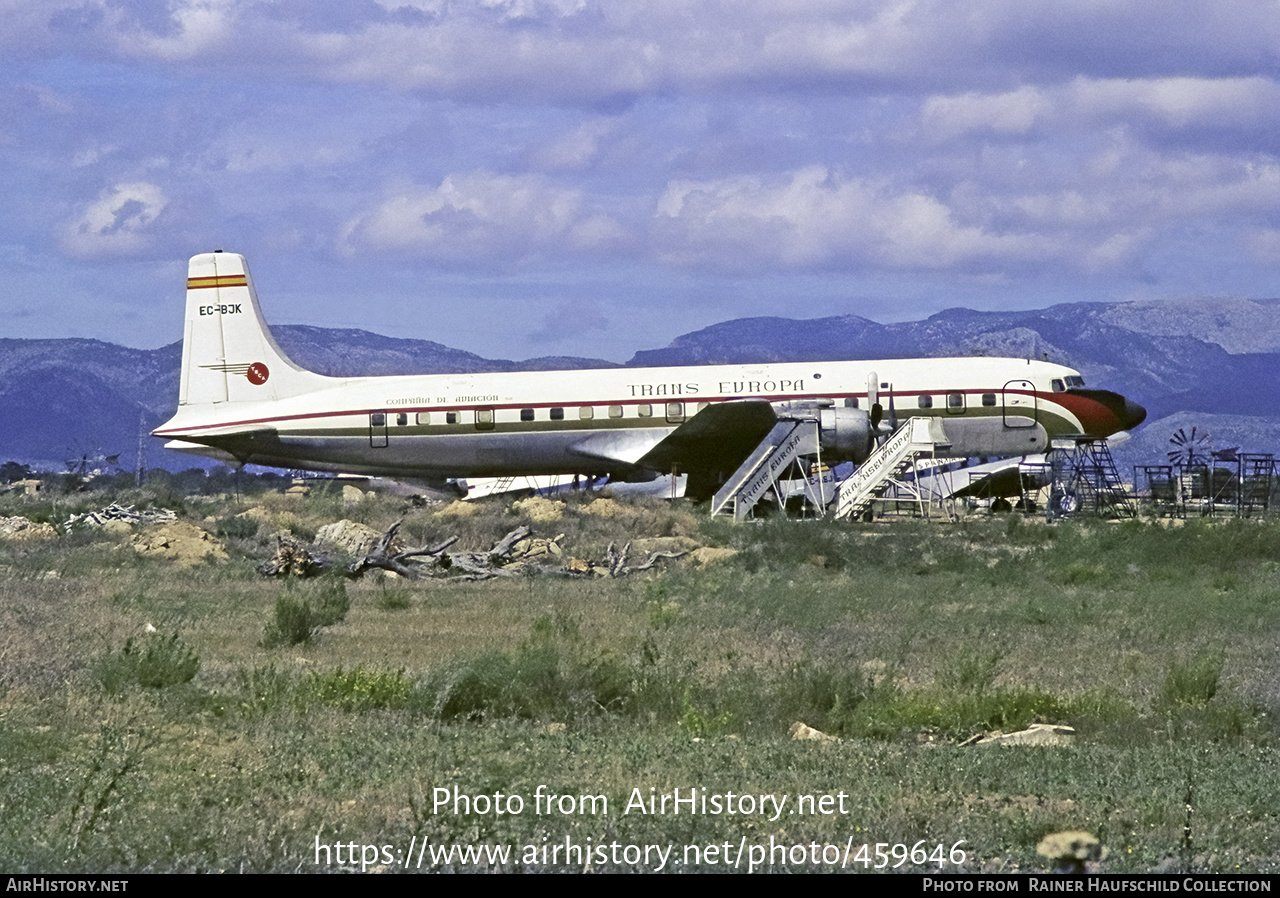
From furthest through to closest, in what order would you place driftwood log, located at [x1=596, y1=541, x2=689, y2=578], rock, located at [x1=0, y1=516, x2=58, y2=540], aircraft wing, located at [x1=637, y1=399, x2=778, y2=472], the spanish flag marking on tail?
the spanish flag marking on tail, aircraft wing, located at [x1=637, y1=399, x2=778, y2=472], rock, located at [x1=0, y1=516, x2=58, y2=540], driftwood log, located at [x1=596, y1=541, x2=689, y2=578]


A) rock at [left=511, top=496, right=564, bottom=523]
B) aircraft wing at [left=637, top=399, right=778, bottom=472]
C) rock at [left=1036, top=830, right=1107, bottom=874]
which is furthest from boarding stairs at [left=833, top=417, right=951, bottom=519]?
rock at [left=1036, top=830, right=1107, bottom=874]

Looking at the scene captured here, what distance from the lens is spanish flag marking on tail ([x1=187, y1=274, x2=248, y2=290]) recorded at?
47.2 metres

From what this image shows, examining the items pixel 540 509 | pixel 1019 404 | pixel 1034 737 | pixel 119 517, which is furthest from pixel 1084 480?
pixel 1034 737

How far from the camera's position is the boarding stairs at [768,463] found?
1688 inches

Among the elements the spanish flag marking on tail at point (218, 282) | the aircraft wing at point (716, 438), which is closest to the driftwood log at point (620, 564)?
the aircraft wing at point (716, 438)

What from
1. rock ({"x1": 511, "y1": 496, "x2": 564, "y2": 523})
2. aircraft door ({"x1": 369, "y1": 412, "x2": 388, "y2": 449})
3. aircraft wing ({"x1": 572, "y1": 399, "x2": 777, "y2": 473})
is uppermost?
aircraft door ({"x1": 369, "y1": 412, "x2": 388, "y2": 449})

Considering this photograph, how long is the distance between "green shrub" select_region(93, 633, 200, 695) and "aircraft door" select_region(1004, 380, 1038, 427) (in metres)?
32.8

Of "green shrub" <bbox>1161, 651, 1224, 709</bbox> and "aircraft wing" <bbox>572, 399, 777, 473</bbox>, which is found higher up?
"aircraft wing" <bbox>572, 399, 777, 473</bbox>

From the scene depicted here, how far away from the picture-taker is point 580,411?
44.7 meters

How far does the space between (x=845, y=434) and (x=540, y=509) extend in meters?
8.31

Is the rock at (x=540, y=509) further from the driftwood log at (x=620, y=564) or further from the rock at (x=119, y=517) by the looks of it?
the rock at (x=119, y=517)

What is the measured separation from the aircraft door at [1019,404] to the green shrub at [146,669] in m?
32.8

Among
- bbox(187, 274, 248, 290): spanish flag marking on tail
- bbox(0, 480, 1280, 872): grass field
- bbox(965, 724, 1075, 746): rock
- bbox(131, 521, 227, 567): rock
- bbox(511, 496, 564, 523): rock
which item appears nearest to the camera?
bbox(0, 480, 1280, 872): grass field

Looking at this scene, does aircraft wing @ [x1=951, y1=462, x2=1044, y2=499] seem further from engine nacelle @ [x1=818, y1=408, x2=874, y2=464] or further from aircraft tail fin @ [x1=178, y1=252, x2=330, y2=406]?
aircraft tail fin @ [x1=178, y1=252, x2=330, y2=406]
